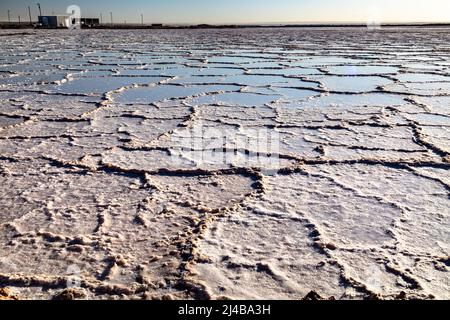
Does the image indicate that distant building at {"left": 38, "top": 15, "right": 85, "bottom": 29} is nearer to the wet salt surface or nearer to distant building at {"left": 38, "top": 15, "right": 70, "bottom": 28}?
distant building at {"left": 38, "top": 15, "right": 70, "bottom": 28}

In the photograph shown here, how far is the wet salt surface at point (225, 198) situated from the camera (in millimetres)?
1117

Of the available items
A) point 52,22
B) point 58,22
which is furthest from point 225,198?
point 58,22

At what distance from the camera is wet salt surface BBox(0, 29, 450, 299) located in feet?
3.67

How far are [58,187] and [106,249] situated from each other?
1.85 ft

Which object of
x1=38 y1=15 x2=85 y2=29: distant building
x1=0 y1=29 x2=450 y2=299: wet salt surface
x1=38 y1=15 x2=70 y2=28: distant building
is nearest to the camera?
x1=0 y1=29 x2=450 y2=299: wet salt surface

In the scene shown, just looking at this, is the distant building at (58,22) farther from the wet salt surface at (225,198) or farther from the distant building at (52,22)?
the wet salt surface at (225,198)

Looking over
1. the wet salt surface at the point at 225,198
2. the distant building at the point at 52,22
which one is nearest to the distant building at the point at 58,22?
the distant building at the point at 52,22

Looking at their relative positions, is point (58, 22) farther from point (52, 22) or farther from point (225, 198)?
point (225, 198)

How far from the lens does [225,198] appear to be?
63.1 inches

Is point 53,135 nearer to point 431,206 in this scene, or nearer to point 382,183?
point 382,183

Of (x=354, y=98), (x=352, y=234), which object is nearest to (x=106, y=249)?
(x=352, y=234)

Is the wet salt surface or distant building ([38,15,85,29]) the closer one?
the wet salt surface

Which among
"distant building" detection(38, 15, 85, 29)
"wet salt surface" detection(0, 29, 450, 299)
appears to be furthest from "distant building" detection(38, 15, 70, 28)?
"wet salt surface" detection(0, 29, 450, 299)

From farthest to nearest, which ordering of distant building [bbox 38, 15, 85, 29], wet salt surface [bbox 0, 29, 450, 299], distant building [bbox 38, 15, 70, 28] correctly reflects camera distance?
distant building [bbox 38, 15, 70, 28] → distant building [bbox 38, 15, 85, 29] → wet salt surface [bbox 0, 29, 450, 299]
